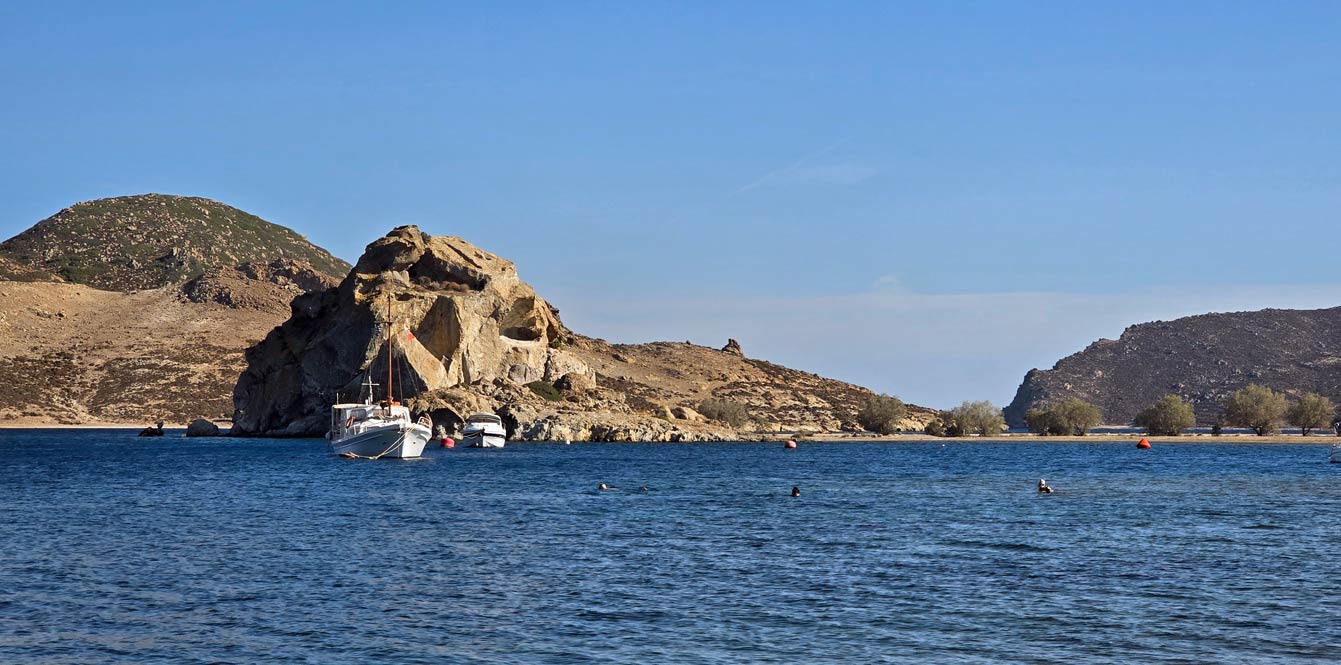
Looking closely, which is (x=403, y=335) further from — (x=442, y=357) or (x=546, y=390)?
(x=546, y=390)

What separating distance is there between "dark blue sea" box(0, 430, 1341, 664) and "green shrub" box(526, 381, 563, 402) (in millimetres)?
61538

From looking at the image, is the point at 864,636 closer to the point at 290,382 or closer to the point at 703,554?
the point at 703,554

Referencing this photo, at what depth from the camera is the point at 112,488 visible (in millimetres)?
53094

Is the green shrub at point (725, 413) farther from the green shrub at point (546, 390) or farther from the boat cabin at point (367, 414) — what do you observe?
the boat cabin at point (367, 414)

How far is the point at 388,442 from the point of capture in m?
74.4

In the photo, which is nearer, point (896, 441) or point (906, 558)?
point (906, 558)

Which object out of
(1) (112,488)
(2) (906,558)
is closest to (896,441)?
(1) (112,488)

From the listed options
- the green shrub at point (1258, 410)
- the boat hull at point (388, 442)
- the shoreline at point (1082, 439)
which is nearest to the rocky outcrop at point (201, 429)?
the boat hull at point (388, 442)

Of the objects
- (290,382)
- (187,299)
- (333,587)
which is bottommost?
(333,587)

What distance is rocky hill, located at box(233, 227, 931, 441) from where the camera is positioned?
108 metres

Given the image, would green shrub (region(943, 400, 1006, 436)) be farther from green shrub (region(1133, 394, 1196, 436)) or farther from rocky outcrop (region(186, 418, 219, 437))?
rocky outcrop (region(186, 418, 219, 437))

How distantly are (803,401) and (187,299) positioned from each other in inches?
3754

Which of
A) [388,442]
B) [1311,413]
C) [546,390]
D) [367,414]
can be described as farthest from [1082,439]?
[388,442]

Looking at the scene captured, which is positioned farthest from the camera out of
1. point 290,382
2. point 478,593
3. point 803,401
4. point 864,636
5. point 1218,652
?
point 803,401
